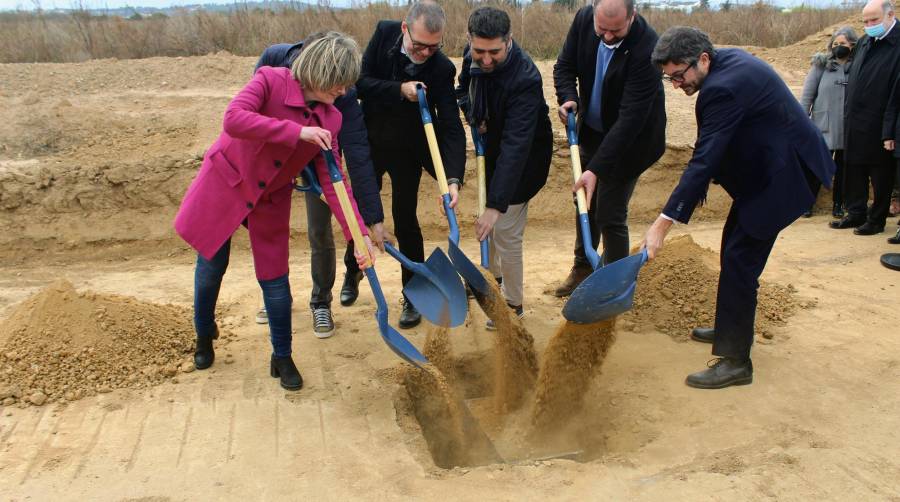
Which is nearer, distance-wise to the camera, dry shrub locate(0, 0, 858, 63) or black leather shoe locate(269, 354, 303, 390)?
black leather shoe locate(269, 354, 303, 390)

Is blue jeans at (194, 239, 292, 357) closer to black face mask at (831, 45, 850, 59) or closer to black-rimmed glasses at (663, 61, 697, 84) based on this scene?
black-rimmed glasses at (663, 61, 697, 84)

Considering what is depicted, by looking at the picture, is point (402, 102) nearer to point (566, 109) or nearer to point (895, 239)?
point (566, 109)

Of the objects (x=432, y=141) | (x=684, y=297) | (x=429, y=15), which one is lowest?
(x=684, y=297)

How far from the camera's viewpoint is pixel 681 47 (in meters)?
3.15

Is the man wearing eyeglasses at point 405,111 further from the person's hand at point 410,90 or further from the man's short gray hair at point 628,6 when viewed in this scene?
the man's short gray hair at point 628,6

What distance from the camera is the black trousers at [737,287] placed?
11.8 feet

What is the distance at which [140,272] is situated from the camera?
5.71m

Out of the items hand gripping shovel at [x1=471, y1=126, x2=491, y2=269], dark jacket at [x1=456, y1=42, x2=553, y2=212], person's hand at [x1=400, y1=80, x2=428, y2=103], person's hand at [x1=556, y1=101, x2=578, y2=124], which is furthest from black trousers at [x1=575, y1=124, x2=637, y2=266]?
person's hand at [x1=400, y1=80, x2=428, y2=103]

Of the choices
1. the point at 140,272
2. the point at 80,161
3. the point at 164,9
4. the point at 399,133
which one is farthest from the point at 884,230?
the point at 164,9

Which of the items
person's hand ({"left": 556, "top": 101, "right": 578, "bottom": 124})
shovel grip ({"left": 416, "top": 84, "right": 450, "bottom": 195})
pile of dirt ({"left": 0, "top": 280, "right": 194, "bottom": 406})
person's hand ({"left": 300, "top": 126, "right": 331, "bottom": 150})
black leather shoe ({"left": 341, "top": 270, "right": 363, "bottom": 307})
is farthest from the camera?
black leather shoe ({"left": 341, "top": 270, "right": 363, "bottom": 307})

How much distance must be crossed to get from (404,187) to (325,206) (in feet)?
1.53

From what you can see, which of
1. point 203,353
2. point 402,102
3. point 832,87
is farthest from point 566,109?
point 832,87

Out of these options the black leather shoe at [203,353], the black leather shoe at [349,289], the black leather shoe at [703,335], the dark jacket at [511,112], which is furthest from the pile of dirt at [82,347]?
the black leather shoe at [703,335]

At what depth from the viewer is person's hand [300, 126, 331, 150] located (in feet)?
9.80
